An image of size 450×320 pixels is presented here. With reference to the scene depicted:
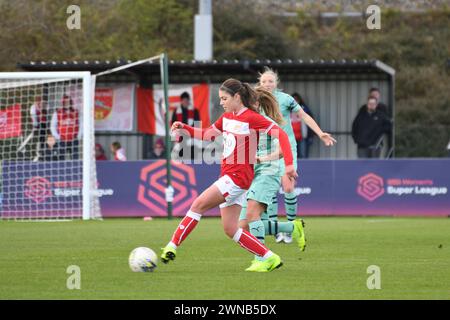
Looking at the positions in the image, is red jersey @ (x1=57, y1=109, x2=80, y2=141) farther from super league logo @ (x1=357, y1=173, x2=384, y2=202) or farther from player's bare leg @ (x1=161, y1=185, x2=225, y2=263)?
player's bare leg @ (x1=161, y1=185, x2=225, y2=263)

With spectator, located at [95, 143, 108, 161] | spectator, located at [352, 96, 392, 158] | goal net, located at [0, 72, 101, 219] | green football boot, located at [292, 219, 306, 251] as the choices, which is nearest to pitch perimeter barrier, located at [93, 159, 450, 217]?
goal net, located at [0, 72, 101, 219]

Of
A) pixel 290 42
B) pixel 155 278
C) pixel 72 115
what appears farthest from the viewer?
pixel 290 42

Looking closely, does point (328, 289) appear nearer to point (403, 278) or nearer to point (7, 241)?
point (403, 278)

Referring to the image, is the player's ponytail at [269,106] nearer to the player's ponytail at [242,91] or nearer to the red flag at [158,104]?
the player's ponytail at [242,91]

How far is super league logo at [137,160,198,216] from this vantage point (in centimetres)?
2241

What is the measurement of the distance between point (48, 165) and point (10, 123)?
1632 mm

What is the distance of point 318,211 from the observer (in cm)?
2247

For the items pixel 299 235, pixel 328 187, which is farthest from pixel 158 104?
pixel 299 235

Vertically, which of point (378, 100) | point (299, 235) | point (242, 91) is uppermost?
point (242, 91)

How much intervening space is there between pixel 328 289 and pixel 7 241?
22.7 feet

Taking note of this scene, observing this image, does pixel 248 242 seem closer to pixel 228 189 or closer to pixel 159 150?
pixel 228 189

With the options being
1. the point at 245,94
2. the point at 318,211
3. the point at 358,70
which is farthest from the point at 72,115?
the point at 245,94

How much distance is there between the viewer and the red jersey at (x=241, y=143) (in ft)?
33.9

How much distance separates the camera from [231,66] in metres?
27.9
